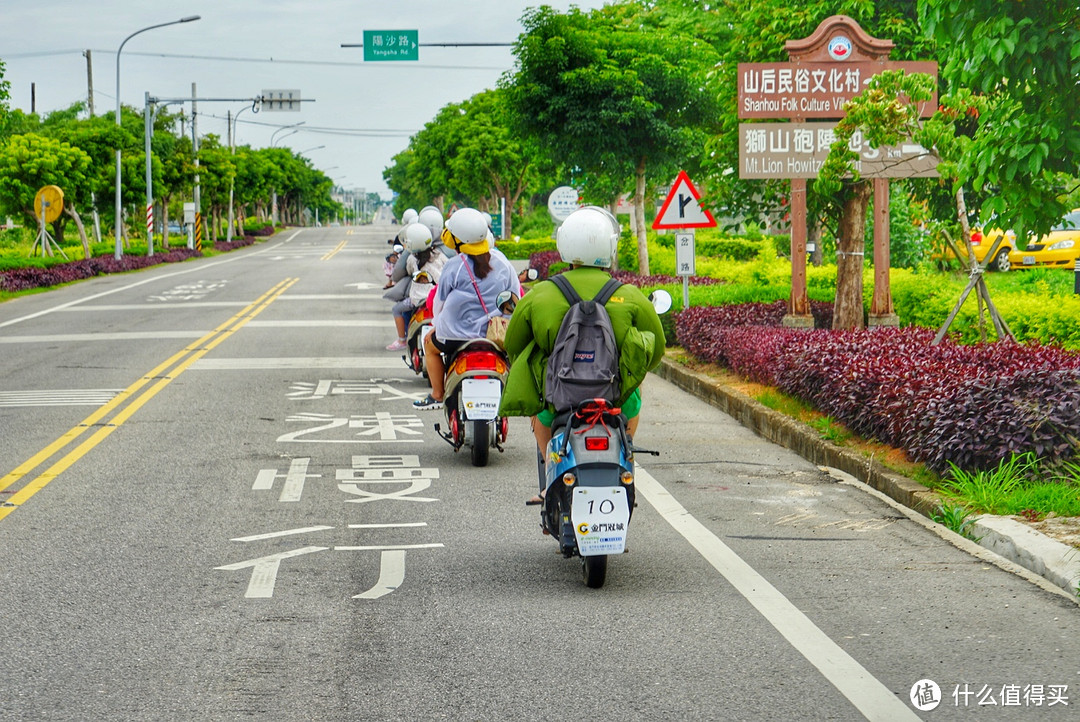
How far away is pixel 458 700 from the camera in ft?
14.7

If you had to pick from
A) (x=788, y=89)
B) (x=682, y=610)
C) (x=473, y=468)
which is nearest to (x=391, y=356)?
(x=788, y=89)

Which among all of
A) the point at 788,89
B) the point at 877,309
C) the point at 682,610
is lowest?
the point at 682,610

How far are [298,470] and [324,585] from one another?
10.3ft

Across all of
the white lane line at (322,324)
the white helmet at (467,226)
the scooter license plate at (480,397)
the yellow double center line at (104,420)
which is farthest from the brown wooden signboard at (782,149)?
the white lane line at (322,324)

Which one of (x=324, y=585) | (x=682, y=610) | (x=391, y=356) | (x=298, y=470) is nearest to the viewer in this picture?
(x=682, y=610)

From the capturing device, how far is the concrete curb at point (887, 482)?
6.18 metres

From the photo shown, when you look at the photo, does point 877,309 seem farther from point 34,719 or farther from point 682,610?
point 34,719

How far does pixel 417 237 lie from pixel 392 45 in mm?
15452

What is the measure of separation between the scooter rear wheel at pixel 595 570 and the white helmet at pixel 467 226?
3.73 m

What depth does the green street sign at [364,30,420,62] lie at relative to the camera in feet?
89.4

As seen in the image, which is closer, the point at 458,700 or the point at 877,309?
the point at 458,700

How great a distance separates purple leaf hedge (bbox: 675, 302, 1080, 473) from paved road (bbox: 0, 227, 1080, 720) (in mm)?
567

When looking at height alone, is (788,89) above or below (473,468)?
above

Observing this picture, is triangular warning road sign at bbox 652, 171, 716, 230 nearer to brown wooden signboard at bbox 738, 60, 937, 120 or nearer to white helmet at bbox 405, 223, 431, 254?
brown wooden signboard at bbox 738, 60, 937, 120
